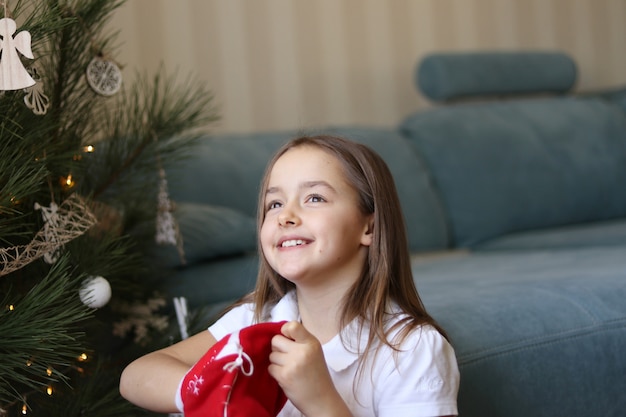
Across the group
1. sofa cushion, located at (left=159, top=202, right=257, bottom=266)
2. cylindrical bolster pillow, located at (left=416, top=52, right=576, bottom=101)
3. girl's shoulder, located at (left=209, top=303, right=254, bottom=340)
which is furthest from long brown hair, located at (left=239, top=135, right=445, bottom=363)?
cylindrical bolster pillow, located at (left=416, top=52, right=576, bottom=101)

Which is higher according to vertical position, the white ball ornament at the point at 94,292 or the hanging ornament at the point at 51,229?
the hanging ornament at the point at 51,229

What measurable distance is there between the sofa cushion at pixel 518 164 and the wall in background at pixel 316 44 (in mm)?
307

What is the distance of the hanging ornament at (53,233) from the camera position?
1005 mm

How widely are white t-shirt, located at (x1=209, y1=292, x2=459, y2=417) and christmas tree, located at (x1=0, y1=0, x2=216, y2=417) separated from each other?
264 mm

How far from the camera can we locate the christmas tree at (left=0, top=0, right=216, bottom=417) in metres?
0.97

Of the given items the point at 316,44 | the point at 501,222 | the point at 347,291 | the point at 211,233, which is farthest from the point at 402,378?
the point at 316,44

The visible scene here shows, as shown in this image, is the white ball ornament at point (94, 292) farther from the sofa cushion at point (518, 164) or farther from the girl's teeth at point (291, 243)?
the sofa cushion at point (518, 164)

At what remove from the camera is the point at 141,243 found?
1.40 meters

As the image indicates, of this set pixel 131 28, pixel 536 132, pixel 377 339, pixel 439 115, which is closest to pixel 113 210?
pixel 377 339

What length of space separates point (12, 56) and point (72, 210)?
213 millimetres

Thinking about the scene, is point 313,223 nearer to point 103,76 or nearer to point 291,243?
point 291,243

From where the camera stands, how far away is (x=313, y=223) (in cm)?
103

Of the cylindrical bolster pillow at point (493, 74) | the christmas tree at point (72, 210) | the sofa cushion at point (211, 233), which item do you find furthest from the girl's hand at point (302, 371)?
the cylindrical bolster pillow at point (493, 74)

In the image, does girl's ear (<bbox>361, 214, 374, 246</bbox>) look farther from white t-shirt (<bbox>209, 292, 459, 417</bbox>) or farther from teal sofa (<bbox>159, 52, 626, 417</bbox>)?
teal sofa (<bbox>159, 52, 626, 417</bbox>)
